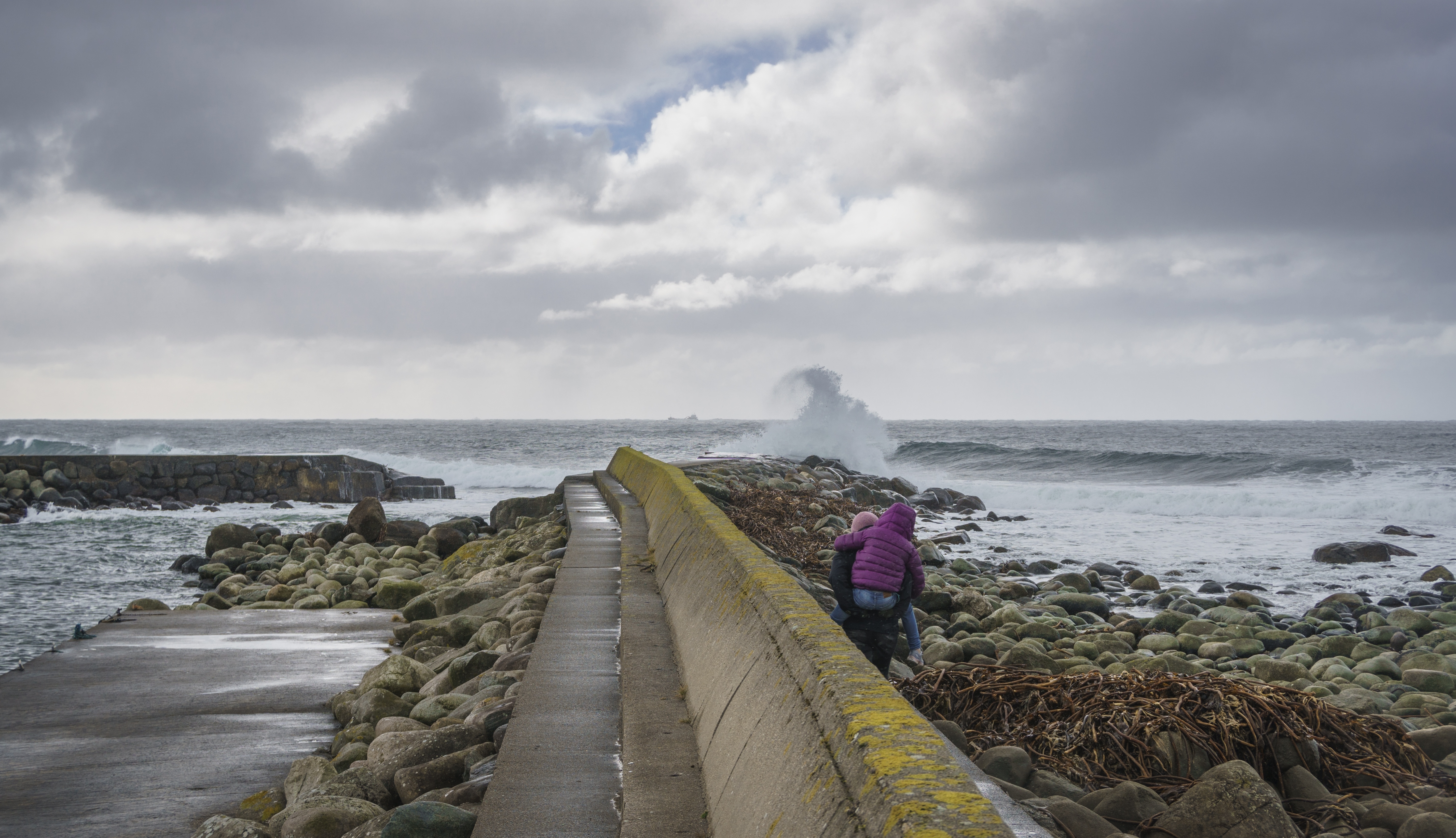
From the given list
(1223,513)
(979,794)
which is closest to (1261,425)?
(1223,513)

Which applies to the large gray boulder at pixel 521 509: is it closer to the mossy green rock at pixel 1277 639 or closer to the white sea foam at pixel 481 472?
the mossy green rock at pixel 1277 639

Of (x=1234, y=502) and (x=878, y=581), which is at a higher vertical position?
(x=878, y=581)

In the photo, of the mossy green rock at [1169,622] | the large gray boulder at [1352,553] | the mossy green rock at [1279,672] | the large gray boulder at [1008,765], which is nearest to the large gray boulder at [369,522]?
the mossy green rock at [1169,622]

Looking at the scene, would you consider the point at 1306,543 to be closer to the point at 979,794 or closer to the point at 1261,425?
the point at 979,794

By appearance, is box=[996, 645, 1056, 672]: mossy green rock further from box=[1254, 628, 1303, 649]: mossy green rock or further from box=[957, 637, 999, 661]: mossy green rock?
box=[1254, 628, 1303, 649]: mossy green rock

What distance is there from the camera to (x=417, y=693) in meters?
5.17

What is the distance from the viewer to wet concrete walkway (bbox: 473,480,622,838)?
277 centimetres

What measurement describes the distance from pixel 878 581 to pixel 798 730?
117 inches

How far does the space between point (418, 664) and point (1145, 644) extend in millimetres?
5770

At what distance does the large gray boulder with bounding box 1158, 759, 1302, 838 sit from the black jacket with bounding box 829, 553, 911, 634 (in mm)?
2189

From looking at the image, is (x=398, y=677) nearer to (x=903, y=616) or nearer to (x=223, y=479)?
(x=903, y=616)

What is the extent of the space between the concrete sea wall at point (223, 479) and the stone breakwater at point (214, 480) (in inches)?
0.7

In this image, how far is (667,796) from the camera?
2758 millimetres

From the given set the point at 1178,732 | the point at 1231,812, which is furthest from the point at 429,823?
the point at 1178,732
